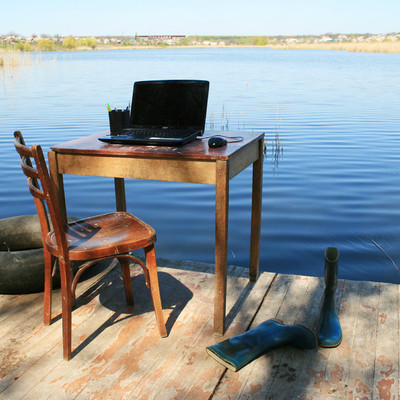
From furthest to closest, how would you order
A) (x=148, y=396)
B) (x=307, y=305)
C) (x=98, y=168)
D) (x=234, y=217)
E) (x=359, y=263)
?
(x=234, y=217)
(x=359, y=263)
(x=307, y=305)
(x=98, y=168)
(x=148, y=396)

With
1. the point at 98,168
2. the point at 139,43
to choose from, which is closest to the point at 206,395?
the point at 98,168

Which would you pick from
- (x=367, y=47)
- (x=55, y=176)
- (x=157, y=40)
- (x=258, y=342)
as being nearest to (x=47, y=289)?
(x=55, y=176)

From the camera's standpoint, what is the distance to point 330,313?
7.39 feet

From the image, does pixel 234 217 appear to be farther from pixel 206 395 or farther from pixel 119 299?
pixel 206 395

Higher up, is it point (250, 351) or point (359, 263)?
point (250, 351)

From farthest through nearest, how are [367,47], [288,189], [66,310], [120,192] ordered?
1. [367,47]
2. [288,189]
3. [120,192]
4. [66,310]

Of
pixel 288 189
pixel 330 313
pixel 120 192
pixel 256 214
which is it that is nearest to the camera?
pixel 330 313

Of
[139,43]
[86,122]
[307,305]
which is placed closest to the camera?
[307,305]

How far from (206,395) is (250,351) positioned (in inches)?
11.7

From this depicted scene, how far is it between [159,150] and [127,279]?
0.72 m

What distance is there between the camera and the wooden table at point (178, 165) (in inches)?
83.4

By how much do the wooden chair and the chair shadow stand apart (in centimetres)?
20

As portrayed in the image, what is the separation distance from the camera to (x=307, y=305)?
251 cm

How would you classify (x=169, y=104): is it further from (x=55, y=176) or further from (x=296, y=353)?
(x=296, y=353)
